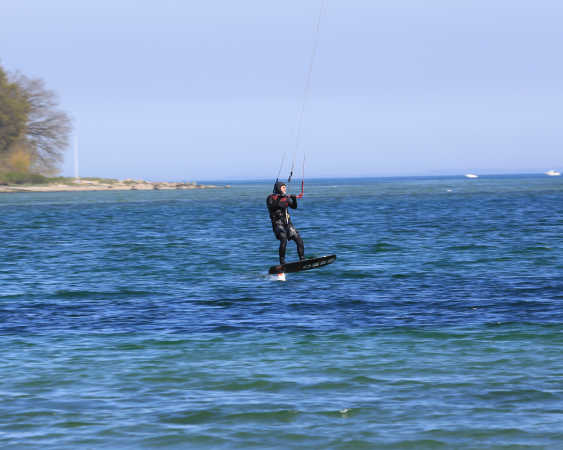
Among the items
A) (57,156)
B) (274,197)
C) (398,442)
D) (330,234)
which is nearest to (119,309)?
(274,197)

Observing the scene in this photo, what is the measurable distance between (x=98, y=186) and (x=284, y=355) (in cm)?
15271

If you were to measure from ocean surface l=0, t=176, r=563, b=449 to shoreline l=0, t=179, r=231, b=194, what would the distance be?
4415 inches

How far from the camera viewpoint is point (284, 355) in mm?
13086

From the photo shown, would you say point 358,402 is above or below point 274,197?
below

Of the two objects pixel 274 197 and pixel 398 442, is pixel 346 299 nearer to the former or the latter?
pixel 274 197

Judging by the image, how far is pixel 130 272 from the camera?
2620cm

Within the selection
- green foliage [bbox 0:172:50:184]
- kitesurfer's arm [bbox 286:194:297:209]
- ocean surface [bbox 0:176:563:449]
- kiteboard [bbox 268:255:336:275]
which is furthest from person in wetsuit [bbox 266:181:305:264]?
green foliage [bbox 0:172:50:184]

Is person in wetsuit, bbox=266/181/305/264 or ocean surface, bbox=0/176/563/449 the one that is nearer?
ocean surface, bbox=0/176/563/449

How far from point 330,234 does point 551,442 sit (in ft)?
115

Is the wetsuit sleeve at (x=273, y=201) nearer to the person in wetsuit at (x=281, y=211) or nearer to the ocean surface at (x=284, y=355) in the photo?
the person in wetsuit at (x=281, y=211)

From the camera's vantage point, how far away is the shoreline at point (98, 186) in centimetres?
13538

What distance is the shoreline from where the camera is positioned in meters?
135

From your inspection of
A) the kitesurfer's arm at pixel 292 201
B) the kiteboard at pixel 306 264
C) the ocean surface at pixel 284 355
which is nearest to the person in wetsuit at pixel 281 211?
the kitesurfer's arm at pixel 292 201

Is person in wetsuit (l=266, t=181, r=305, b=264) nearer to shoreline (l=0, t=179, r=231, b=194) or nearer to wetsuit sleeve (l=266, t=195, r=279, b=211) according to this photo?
wetsuit sleeve (l=266, t=195, r=279, b=211)
